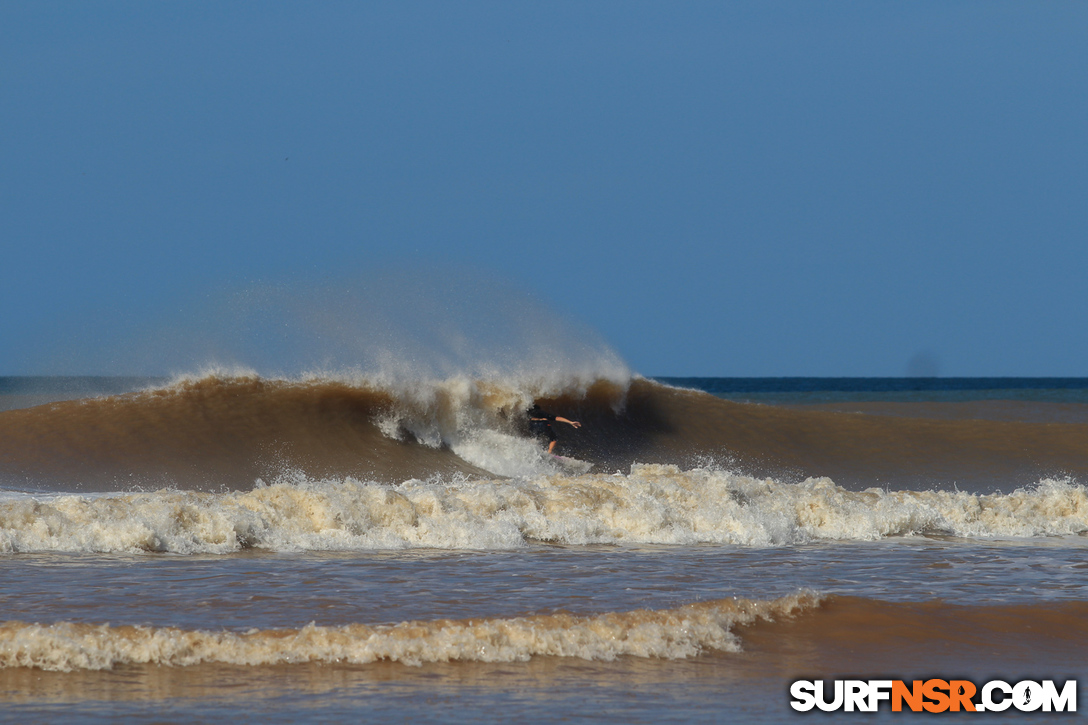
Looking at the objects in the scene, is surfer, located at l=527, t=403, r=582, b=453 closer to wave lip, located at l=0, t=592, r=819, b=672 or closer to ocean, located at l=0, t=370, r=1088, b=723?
ocean, located at l=0, t=370, r=1088, b=723

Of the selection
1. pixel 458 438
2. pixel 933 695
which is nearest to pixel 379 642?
pixel 933 695

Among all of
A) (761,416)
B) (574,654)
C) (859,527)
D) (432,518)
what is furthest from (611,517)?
(761,416)

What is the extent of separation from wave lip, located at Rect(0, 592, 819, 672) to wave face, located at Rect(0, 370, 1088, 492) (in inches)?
270

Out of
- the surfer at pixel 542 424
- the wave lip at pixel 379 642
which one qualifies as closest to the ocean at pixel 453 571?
the wave lip at pixel 379 642

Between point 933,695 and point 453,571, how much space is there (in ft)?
10.8

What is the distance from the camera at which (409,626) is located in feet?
16.0

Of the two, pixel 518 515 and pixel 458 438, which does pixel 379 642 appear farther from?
pixel 458 438

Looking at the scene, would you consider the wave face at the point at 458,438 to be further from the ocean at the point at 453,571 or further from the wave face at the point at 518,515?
the wave face at the point at 518,515

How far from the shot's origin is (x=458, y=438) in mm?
14586

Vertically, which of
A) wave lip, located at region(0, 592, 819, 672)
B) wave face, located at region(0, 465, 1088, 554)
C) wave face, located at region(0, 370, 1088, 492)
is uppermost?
wave face, located at region(0, 370, 1088, 492)

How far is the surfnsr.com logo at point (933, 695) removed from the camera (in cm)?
418

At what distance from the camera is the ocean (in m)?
4.34

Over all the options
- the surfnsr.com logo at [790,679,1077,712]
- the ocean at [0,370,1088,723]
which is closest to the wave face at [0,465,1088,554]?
the ocean at [0,370,1088,723]

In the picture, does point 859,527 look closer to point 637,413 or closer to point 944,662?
point 944,662
